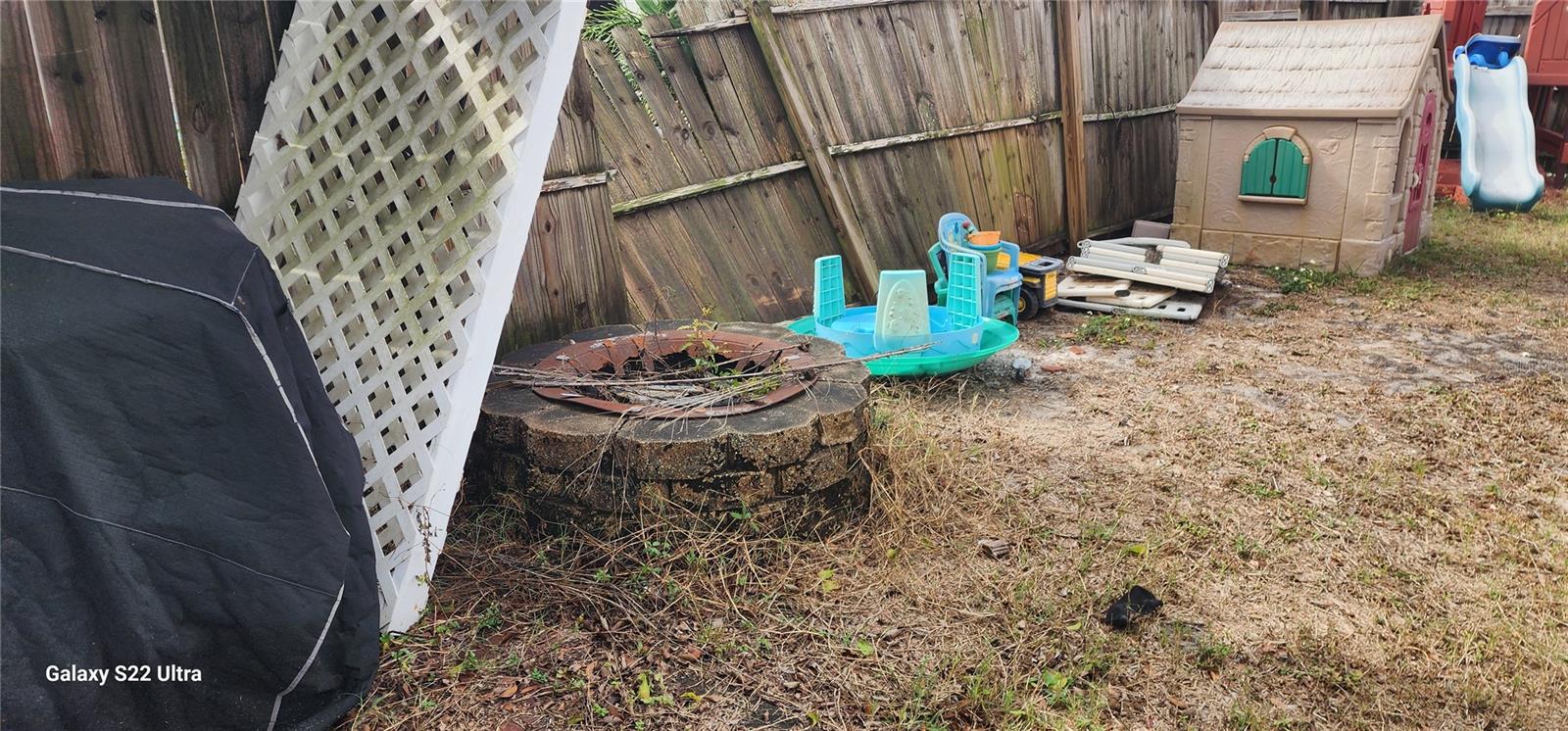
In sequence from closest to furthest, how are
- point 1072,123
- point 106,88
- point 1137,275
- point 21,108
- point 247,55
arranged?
1. point 21,108
2. point 106,88
3. point 247,55
4. point 1137,275
5. point 1072,123

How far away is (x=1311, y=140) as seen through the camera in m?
→ 7.36

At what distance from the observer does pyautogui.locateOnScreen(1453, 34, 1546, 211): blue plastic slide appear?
10.5 metres

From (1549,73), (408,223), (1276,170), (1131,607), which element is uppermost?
(408,223)

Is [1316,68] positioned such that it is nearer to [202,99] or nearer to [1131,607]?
[1131,607]

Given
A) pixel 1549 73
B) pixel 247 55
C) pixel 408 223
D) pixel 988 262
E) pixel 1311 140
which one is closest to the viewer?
pixel 408 223

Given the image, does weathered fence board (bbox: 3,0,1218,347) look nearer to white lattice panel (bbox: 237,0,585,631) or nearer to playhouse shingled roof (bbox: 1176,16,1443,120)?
white lattice panel (bbox: 237,0,585,631)

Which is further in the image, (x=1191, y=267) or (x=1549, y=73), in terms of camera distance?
(x=1549, y=73)

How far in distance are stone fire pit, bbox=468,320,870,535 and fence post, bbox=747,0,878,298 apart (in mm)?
2386

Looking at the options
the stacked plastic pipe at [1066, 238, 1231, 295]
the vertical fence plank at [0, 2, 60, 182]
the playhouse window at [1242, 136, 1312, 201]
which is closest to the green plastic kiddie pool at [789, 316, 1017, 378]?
the stacked plastic pipe at [1066, 238, 1231, 295]

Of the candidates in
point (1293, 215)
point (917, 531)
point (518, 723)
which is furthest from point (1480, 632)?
point (1293, 215)

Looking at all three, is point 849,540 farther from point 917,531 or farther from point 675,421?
point 675,421

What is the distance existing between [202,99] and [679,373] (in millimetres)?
1654

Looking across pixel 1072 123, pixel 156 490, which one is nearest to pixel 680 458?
pixel 156 490

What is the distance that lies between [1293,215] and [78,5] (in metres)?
7.59
